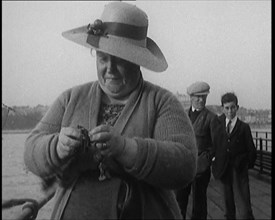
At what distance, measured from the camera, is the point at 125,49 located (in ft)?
2.07

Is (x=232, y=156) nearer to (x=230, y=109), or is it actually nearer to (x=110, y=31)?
(x=230, y=109)

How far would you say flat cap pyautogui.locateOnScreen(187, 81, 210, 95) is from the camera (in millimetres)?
903

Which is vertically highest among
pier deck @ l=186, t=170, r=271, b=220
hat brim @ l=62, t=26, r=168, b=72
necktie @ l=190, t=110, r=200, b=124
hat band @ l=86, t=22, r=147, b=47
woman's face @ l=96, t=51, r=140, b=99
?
hat band @ l=86, t=22, r=147, b=47

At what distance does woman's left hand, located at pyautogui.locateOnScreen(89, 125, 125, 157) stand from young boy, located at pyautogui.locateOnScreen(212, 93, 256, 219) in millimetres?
489

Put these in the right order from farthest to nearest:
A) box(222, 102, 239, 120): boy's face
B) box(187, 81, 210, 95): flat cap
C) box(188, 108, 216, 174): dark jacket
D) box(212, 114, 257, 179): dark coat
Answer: box(212, 114, 257, 179): dark coat, box(188, 108, 216, 174): dark jacket, box(222, 102, 239, 120): boy's face, box(187, 81, 210, 95): flat cap

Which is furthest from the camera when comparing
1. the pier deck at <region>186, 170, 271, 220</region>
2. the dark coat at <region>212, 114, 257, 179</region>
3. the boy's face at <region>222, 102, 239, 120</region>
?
the pier deck at <region>186, 170, 271, 220</region>

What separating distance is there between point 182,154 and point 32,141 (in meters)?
0.24

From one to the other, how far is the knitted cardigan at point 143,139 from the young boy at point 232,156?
39 centimetres

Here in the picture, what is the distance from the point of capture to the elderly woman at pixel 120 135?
61cm

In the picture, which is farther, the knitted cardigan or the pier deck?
the pier deck

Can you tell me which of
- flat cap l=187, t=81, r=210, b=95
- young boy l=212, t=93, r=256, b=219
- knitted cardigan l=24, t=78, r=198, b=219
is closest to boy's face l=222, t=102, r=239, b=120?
young boy l=212, t=93, r=256, b=219

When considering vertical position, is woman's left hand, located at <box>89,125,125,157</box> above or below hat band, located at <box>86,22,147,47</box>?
below

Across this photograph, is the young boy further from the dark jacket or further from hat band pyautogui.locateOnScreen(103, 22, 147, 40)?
hat band pyautogui.locateOnScreen(103, 22, 147, 40)

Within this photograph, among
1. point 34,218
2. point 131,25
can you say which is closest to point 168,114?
point 131,25
